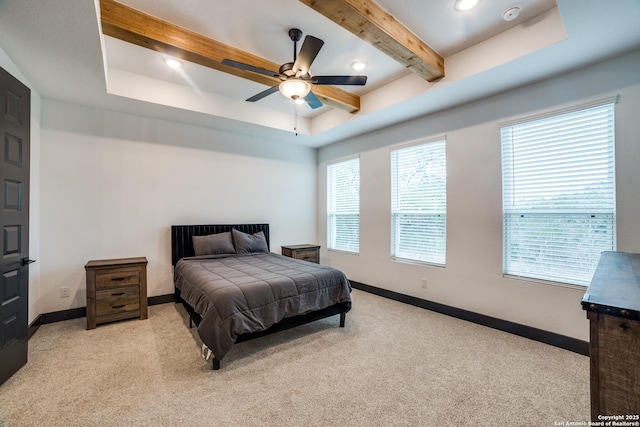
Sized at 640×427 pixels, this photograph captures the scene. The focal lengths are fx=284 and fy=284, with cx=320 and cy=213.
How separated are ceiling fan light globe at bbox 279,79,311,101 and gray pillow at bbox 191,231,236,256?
2.53 metres

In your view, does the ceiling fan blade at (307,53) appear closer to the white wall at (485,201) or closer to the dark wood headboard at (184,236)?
the white wall at (485,201)

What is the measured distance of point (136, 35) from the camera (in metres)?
2.43

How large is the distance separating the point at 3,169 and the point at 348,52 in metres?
3.13

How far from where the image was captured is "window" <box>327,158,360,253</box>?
16.9 ft

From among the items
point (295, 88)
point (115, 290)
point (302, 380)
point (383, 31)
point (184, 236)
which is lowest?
A: point (302, 380)

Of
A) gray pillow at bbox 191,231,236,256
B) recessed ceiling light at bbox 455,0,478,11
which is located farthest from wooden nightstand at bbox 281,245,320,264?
recessed ceiling light at bbox 455,0,478,11

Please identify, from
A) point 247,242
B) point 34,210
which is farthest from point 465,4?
point 34,210

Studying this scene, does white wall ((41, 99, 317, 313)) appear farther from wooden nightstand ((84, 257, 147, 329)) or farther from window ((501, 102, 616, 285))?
window ((501, 102, 616, 285))

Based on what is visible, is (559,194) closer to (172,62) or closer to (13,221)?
(172,62)

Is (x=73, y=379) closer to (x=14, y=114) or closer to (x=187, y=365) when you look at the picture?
(x=187, y=365)

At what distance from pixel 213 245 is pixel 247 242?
1.70 feet

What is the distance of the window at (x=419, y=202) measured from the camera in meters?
3.87

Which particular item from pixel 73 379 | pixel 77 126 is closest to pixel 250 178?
pixel 77 126

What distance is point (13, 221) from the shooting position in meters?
2.23
